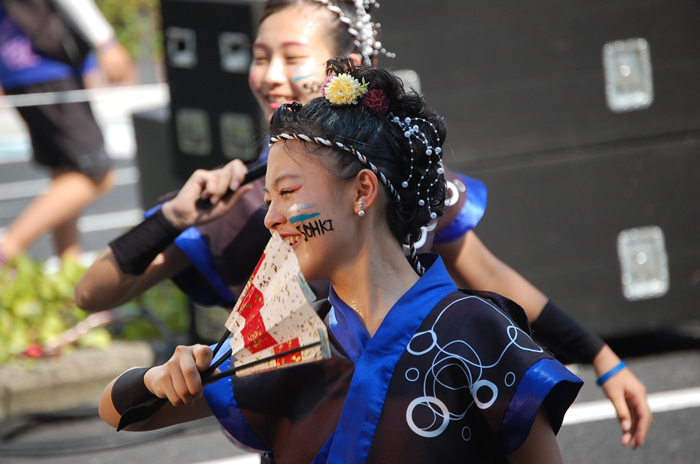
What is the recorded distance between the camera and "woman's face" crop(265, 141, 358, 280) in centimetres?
150

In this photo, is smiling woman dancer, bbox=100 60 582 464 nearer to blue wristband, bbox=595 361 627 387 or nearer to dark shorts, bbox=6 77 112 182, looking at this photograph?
blue wristband, bbox=595 361 627 387

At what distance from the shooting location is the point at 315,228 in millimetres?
1500

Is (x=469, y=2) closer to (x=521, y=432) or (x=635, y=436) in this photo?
(x=635, y=436)

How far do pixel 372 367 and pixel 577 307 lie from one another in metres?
2.90

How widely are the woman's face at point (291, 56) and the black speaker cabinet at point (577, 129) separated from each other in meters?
1.63

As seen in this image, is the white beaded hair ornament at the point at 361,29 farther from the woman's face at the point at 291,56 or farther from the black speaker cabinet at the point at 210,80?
the black speaker cabinet at the point at 210,80

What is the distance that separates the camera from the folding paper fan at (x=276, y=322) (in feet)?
4.13

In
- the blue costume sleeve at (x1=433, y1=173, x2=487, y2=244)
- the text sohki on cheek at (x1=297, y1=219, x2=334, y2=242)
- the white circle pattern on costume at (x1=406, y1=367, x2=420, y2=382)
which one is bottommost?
the white circle pattern on costume at (x1=406, y1=367, x2=420, y2=382)

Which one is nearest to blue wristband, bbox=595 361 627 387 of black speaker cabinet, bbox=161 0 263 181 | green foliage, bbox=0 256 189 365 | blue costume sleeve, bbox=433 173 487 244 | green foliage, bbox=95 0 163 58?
blue costume sleeve, bbox=433 173 487 244

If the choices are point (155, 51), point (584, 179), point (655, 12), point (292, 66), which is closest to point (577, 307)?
point (584, 179)

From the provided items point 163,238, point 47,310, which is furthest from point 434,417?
point 47,310

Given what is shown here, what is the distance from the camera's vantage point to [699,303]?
4.23 meters

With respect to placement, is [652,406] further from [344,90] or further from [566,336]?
[344,90]

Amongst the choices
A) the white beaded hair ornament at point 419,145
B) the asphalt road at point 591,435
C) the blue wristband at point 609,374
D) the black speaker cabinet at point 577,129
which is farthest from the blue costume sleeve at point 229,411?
the black speaker cabinet at point 577,129
